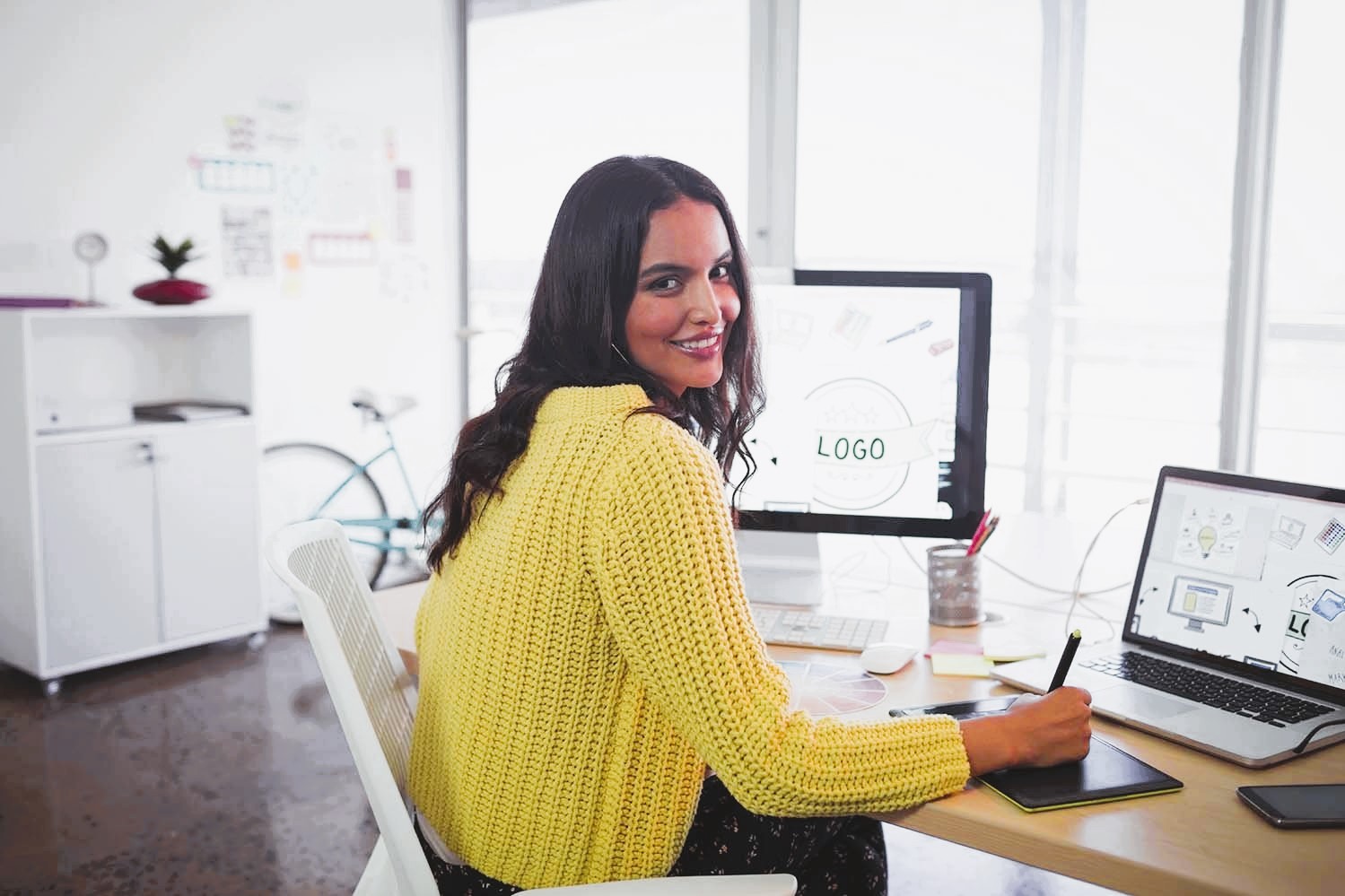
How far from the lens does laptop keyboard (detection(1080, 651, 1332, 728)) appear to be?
142cm

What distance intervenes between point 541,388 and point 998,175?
2.41m

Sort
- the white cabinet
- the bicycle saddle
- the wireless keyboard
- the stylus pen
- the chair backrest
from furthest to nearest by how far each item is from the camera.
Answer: the bicycle saddle → the white cabinet → the wireless keyboard → the stylus pen → the chair backrest

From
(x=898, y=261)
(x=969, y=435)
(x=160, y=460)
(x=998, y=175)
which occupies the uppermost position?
(x=998, y=175)

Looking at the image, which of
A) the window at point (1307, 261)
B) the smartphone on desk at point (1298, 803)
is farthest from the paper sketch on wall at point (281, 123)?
the smartphone on desk at point (1298, 803)

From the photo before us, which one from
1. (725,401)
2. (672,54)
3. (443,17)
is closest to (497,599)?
(725,401)

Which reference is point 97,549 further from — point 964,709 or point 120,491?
point 964,709

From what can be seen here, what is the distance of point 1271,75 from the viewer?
2.89 m

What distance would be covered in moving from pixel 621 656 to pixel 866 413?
0.82m

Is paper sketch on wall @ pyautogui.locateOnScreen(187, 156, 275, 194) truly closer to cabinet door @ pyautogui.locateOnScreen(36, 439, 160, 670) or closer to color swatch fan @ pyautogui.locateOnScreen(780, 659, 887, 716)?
cabinet door @ pyautogui.locateOnScreen(36, 439, 160, 670)

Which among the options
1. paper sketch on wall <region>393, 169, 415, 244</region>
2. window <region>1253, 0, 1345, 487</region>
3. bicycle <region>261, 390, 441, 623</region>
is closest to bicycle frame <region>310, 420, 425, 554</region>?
bicycle <region>261, 390, 441, 623</region>

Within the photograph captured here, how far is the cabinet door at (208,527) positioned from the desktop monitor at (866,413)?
8.08ft

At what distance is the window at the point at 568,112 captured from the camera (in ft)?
13.9

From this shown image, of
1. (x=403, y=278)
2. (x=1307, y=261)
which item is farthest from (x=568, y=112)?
(x=1307, y=261)

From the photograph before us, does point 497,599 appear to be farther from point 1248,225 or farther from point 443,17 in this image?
point 443,17
